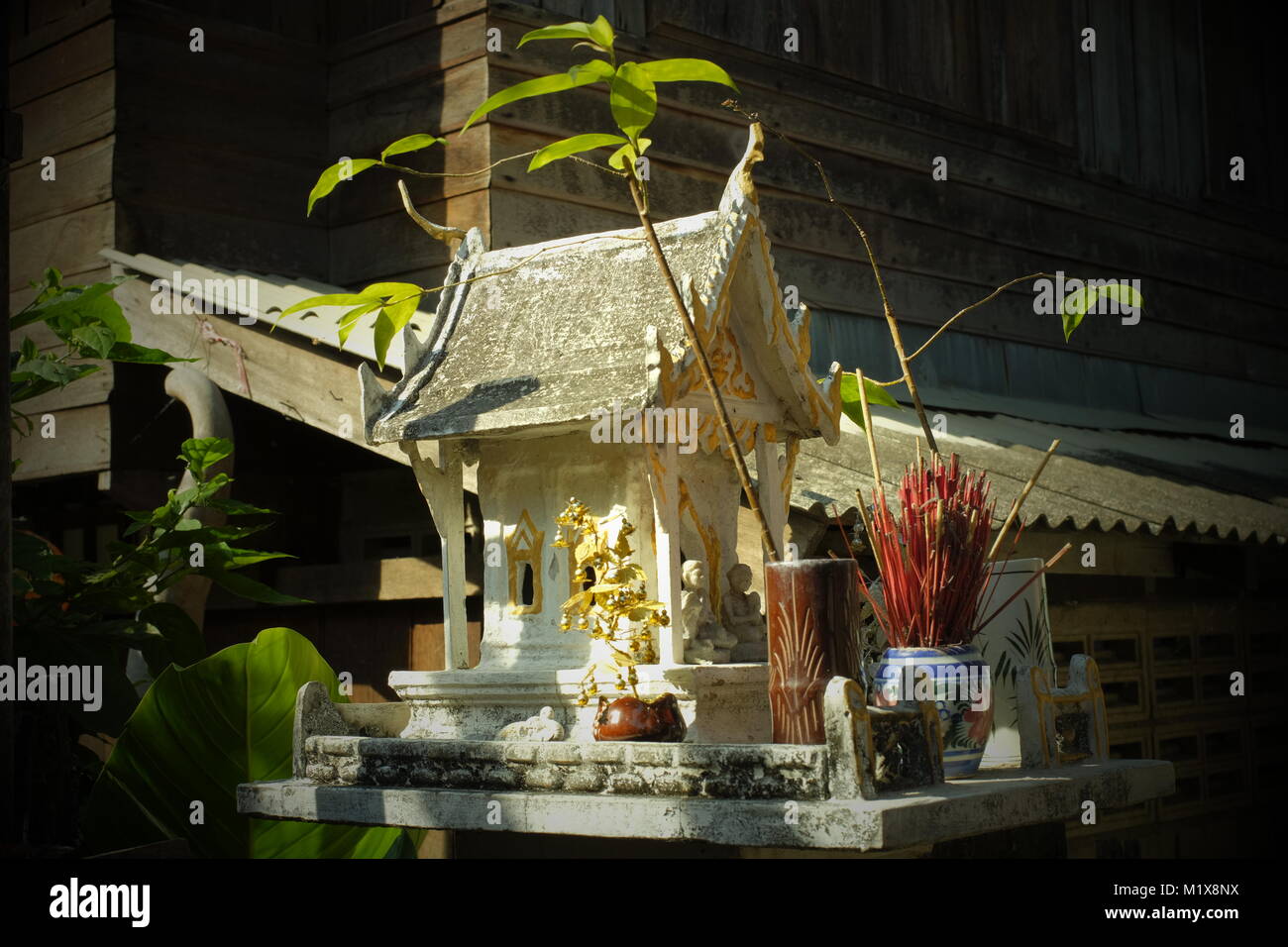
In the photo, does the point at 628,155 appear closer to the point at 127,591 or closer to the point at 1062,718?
the point at 1062,718

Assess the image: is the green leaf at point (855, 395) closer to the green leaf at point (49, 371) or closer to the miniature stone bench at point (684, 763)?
the miniature stone bench at point (684, 763)

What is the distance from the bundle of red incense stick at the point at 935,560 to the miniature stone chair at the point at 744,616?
39cm

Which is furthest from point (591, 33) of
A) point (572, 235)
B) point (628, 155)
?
point (572, 235)

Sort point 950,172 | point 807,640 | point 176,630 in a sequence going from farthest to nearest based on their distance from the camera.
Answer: point 950,172 < point 176,630 < point 807,640

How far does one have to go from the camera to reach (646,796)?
3766 mm

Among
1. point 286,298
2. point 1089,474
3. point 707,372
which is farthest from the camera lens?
point 1089,474

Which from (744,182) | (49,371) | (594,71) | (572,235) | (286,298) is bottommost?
(49,371)

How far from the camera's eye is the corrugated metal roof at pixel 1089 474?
252 inches

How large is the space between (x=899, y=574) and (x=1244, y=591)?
5.65m

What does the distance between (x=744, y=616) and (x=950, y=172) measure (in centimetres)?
610

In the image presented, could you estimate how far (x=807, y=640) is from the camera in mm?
3869

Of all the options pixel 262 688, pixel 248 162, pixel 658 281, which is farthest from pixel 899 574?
pixel 248 162

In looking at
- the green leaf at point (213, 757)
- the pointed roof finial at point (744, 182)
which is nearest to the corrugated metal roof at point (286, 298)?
the green leaf at point (213, 757)

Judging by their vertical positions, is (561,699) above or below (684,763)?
above
